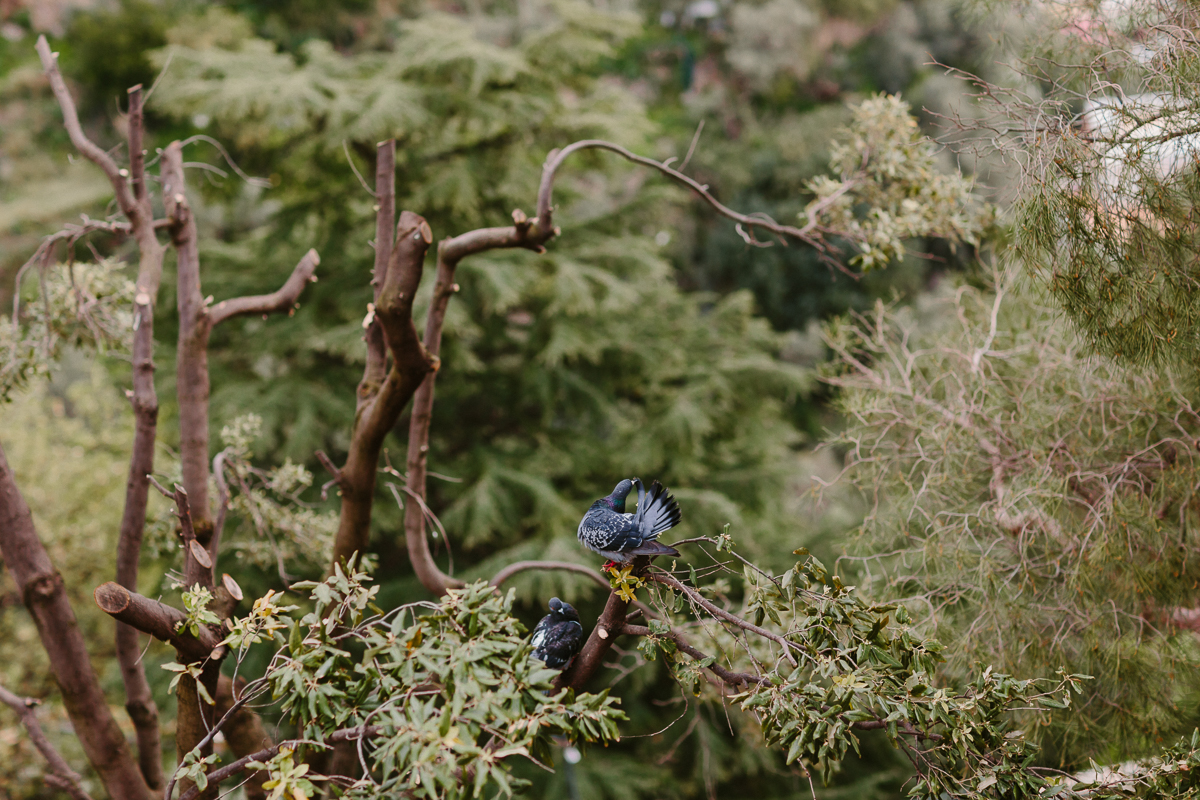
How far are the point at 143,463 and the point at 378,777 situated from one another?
156 centimetres

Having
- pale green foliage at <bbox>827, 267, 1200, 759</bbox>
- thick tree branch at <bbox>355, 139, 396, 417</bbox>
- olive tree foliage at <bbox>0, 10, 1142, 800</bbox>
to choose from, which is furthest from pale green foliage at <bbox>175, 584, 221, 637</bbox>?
pale green foliage at <bbox>827, 267, 1200, 759</bbox>

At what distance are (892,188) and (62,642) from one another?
3.57 meters

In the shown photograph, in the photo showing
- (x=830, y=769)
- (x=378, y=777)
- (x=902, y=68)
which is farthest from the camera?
(x=902, y=68)

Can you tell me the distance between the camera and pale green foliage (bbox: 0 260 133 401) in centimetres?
259

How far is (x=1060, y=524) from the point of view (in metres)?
2.61

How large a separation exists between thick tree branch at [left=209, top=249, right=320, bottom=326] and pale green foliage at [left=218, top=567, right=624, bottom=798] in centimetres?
131

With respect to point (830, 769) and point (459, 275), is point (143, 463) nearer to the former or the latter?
point (830, 769)

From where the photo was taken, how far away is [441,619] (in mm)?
1657

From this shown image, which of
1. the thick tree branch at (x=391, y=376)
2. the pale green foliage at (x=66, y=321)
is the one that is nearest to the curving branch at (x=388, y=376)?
the thick tree branch at (x=391, y=376)

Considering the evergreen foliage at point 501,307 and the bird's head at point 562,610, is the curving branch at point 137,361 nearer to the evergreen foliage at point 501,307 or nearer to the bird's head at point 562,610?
the bird's head at point 562,610

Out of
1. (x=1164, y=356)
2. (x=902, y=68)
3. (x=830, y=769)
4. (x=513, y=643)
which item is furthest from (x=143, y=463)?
(x=902, y=68)

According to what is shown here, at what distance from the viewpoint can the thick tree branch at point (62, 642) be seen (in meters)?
2.38

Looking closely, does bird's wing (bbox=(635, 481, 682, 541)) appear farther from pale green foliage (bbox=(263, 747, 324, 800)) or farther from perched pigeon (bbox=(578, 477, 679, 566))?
pale green foliage (bbox=(263, 747, 324, 800))

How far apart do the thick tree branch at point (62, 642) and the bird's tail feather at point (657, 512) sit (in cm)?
205
